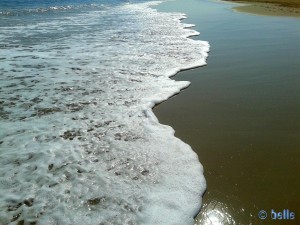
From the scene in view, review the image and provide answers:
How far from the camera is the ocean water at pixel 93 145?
10.2 feet

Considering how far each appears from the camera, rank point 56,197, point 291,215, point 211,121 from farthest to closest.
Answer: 1. point 211,121
2. point 56,197
3. point 291,215

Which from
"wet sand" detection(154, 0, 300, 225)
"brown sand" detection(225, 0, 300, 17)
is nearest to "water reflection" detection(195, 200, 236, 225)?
"wet sand" detection(154, 0, 300, 225)

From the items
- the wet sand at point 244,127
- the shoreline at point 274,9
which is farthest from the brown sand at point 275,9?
the wet sand at point 244,127

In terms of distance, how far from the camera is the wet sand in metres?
3.11

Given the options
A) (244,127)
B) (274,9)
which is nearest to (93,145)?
(244,127)

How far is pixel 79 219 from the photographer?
116 inches

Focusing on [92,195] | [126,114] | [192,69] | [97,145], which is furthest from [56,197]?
[192,69]

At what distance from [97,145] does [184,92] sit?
244cm

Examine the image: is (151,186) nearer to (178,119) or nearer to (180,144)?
(180,144)

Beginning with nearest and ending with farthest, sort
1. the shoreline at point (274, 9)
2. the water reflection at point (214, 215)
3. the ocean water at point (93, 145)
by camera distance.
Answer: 1. the water reflection at point (214, 215)
2. the ocean water at point (93, 145)
3. the shoreline at point (274, 9)

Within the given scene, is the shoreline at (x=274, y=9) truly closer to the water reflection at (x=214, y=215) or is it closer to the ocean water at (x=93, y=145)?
the ocean water at (x=93, y=145)

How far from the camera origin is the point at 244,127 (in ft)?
14.7

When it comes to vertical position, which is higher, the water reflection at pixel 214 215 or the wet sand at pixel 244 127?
the wet sand at pixel 244 127

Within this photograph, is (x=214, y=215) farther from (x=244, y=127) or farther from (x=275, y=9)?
(x=275, y=9)
